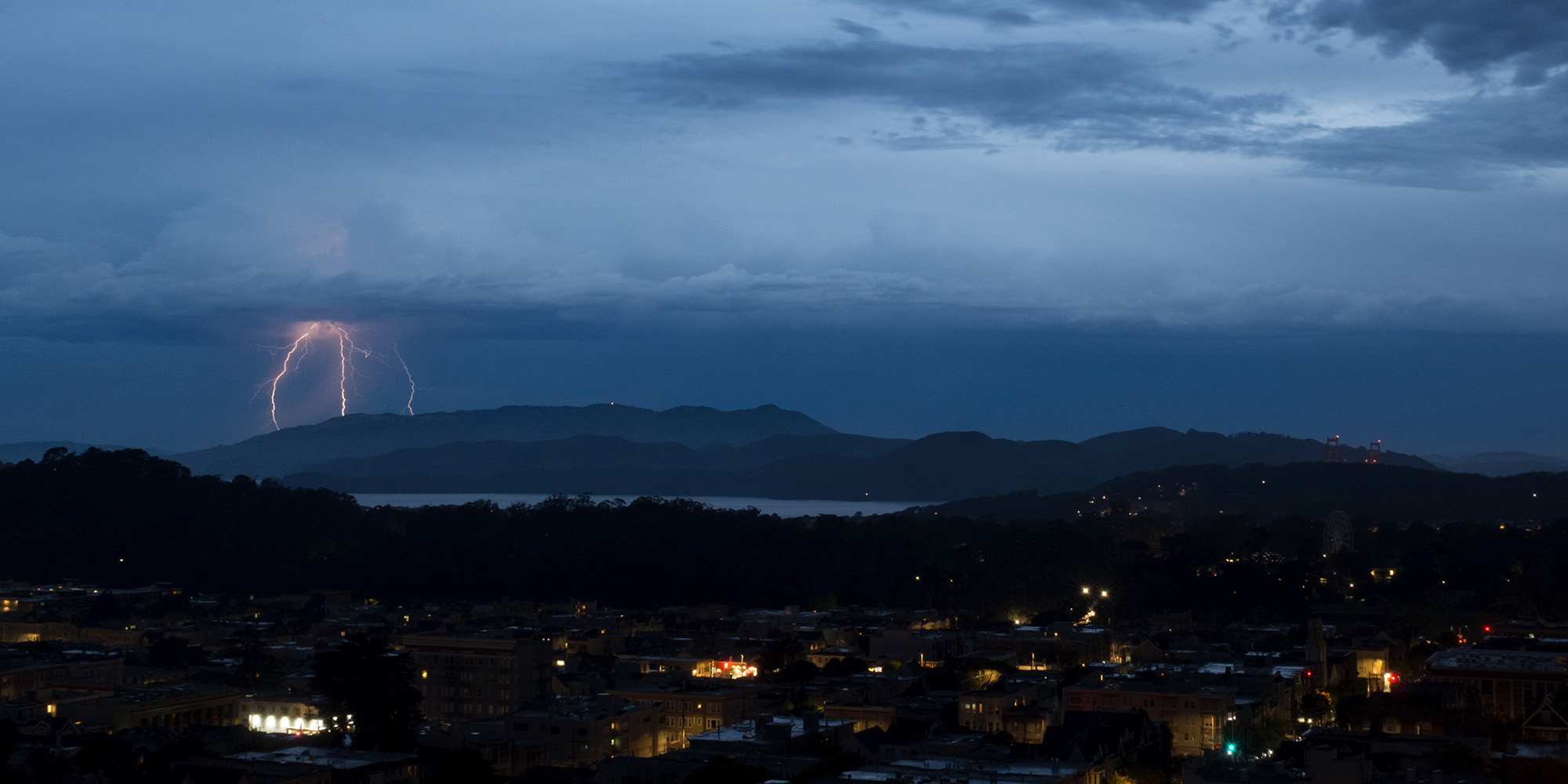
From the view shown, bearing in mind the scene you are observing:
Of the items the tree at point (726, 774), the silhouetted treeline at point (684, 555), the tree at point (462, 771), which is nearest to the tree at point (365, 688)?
the tree at point (462, 771)

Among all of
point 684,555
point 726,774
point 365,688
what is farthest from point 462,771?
point 684,555

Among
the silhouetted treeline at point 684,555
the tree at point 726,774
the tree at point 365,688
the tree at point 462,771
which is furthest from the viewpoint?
the silhouetted treeline at point 684,555

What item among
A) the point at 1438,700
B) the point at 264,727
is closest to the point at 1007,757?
the point at 1438,700

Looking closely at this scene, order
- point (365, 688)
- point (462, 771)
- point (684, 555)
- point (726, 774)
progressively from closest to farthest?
point (726, 774)
point (462, 771)
point (365, 688)
point (684, 555)

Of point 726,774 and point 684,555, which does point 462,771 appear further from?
point 684,555

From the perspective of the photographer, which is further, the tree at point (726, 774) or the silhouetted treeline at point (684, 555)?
the silhouetted treeline at point (684, 555)

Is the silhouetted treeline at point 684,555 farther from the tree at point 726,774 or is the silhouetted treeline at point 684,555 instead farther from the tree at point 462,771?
the tree at point 462,771

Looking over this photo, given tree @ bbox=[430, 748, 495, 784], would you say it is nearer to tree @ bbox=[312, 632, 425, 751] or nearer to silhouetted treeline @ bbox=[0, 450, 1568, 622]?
tree @ bbox=[312, 632, 425, 751]

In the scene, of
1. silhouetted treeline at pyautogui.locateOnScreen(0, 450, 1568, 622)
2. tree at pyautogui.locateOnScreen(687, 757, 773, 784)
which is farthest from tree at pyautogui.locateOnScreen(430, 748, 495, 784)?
silhouetted treeline at pyautogui.locateOnScreen(0, 450, 1568, 622)
